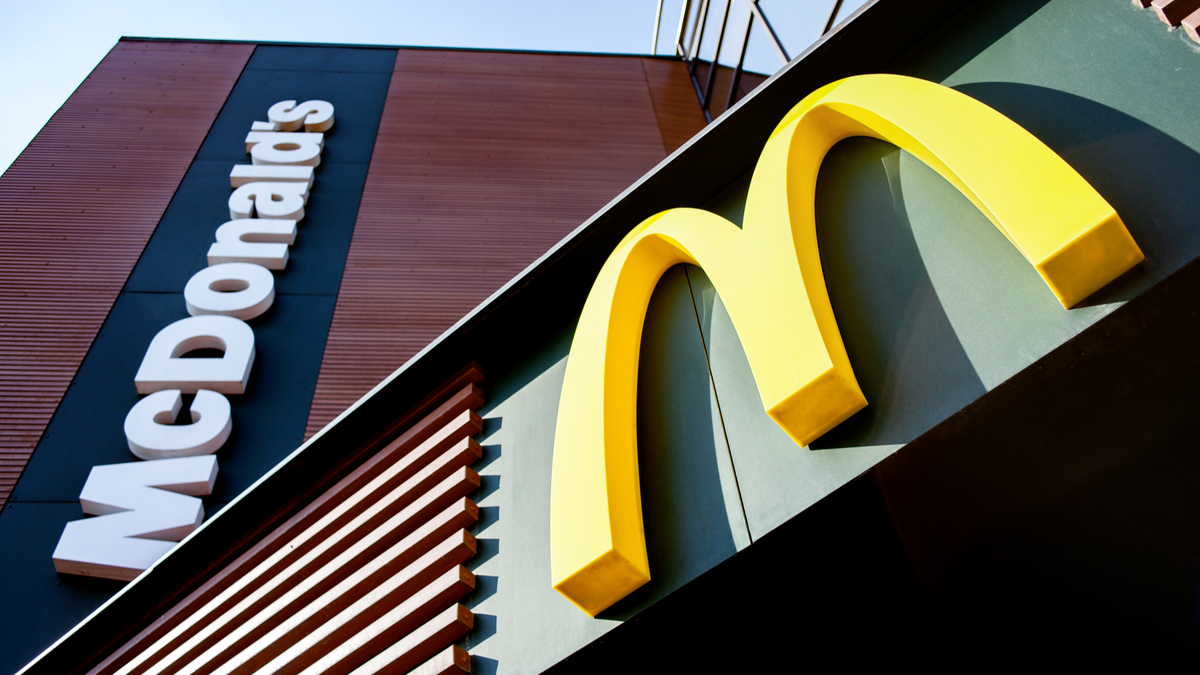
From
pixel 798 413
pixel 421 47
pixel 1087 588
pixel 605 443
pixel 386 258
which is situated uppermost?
pixel 421 47

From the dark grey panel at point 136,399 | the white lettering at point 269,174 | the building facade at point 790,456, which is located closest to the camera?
the building facade at point 790,456

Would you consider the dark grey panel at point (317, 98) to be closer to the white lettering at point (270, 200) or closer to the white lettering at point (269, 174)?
the white lettering at point (269, 174)

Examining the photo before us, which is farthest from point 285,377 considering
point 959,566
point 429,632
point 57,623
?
point 959,566

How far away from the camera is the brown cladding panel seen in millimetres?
13219

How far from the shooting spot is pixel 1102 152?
2.71 metres

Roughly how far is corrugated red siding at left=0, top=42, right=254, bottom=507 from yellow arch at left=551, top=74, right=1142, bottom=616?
7488 millimetres

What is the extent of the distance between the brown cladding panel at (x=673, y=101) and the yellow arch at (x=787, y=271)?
9.34 m

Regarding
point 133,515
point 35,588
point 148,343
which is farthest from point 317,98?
point 35,588

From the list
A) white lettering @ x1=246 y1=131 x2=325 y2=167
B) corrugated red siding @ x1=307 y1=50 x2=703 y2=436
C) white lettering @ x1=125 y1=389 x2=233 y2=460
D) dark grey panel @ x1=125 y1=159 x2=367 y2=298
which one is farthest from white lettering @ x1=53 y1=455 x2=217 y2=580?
white lettering @ x1=246 y1=131 x2=325 y2=167

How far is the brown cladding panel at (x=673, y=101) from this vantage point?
13219 mm

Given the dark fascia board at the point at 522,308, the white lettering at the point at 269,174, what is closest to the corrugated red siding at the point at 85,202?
the white lettering at the point at 269,174

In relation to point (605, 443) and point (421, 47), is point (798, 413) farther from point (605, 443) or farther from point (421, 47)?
point (421, 47)

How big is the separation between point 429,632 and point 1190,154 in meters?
4.01

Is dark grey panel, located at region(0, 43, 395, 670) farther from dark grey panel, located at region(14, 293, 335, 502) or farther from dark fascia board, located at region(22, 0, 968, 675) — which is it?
dark fascia board, located at region(22, 0, 968, 675)
